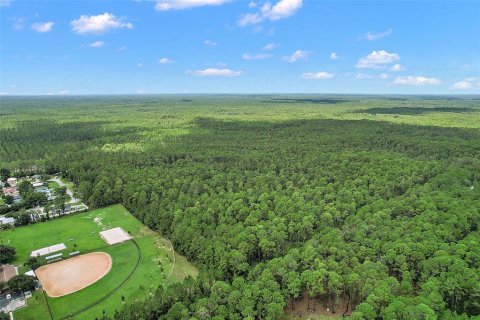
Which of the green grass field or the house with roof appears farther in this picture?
the house with roof

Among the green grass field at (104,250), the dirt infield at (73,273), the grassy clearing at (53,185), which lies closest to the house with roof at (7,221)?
the green grass field at (104,250)

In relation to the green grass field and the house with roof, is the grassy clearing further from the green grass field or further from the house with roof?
the green grass field

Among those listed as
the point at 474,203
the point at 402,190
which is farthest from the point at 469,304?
the point at 402,190

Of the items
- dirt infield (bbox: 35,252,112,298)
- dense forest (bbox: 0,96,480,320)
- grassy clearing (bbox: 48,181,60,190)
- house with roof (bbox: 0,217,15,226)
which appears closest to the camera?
dense forest (bbox: 0,96,480,320)

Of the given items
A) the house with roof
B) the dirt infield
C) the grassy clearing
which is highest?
the grassy clearing

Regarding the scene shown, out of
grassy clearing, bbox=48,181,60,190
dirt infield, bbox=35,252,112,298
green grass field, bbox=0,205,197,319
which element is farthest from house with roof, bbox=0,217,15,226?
dirt infield, bbox=35,252,112,298

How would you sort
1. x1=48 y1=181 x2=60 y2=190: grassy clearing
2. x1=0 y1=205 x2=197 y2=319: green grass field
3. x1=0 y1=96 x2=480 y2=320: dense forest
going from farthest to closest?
x1=48 y1=181 x2=60 y2=190: grassy clearing
x1=0 y1=205 x2=197 y2=319: green grass field
x1=0 y1=96 x2=480 y2=320: dense forest

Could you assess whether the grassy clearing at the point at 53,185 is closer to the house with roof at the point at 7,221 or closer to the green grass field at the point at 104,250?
the house with roof at the point at 7,221
